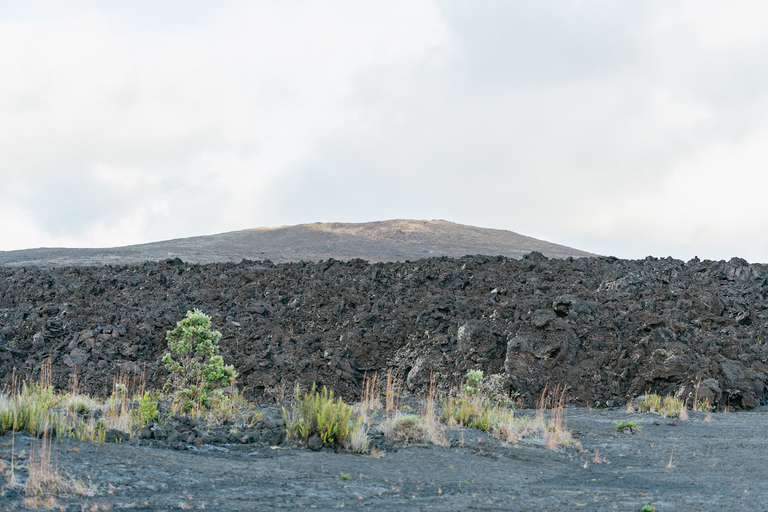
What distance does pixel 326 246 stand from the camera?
54812mm

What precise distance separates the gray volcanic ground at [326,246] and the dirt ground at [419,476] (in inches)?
1409

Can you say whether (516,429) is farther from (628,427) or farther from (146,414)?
(146,414)

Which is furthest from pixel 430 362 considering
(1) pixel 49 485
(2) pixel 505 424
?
(1) pixel 49 485

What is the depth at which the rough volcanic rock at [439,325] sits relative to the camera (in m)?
13.6

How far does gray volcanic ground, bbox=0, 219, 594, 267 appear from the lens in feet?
147

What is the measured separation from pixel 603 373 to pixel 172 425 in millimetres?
9204

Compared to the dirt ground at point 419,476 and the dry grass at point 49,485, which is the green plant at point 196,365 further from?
the dry grass at point 49,485

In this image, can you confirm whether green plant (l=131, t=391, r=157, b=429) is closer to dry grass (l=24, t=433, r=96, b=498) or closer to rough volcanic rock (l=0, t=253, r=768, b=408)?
dry grass (l=24, t=433, r=96, b=498)

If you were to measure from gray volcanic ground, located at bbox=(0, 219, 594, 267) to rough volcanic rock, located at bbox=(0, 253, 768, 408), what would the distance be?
76.1 ft

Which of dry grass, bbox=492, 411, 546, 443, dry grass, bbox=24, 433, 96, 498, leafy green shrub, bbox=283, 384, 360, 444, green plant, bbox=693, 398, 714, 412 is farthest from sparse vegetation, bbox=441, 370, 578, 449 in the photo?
dry grass, bbox=24, 433, 96, 498

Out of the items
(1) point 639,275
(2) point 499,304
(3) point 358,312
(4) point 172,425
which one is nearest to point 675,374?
(2) point 499,304

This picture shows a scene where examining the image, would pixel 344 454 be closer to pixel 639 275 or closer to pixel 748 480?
pixel 748 480

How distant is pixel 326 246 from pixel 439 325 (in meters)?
39.8

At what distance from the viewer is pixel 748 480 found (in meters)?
6.70
